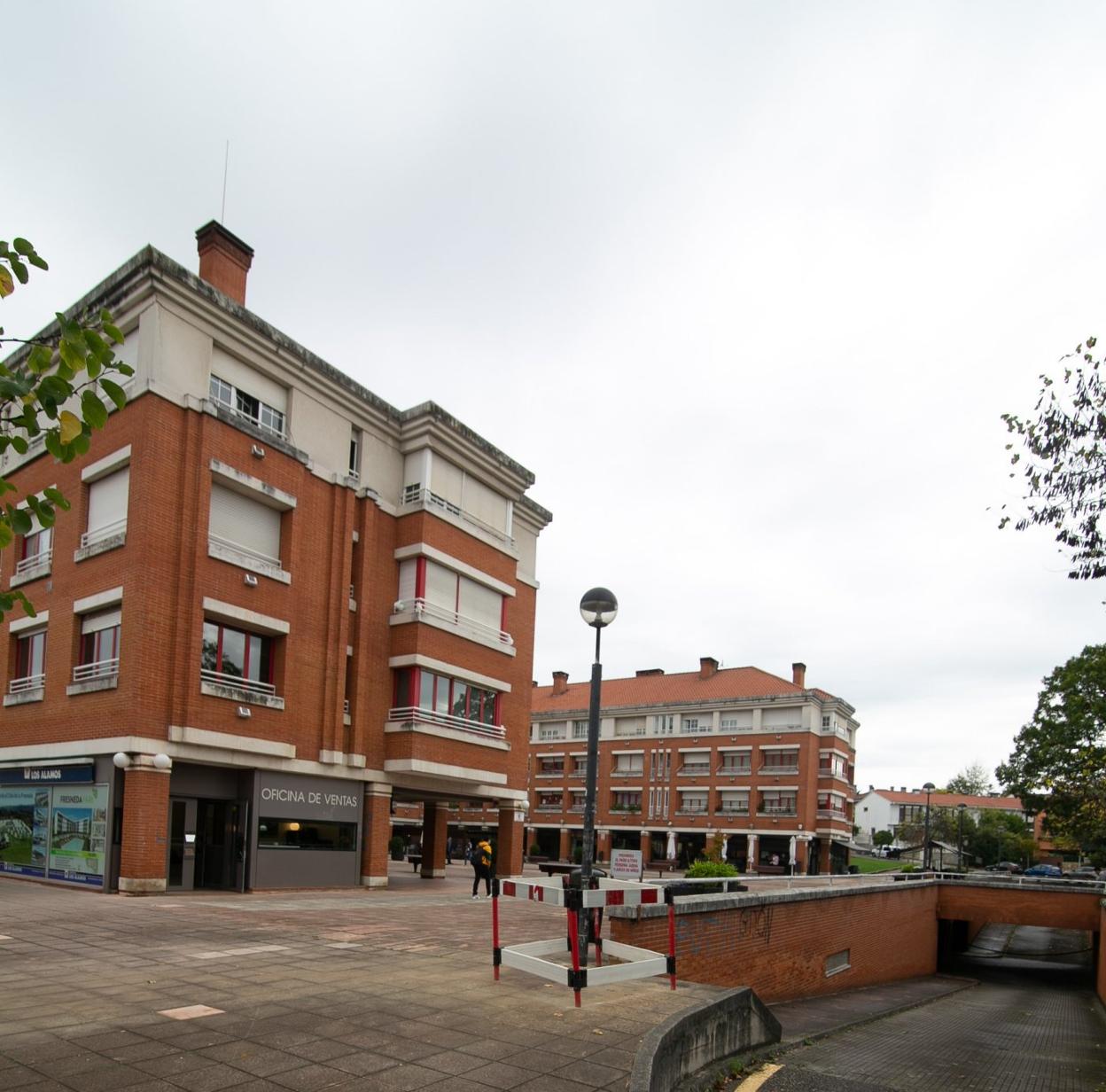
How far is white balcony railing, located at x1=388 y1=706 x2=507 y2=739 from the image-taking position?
87.7 feet

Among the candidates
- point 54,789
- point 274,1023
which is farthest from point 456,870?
point 274,1023

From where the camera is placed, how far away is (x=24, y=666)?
956 inches

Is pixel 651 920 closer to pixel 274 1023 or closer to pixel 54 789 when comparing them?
pixel 274 1023

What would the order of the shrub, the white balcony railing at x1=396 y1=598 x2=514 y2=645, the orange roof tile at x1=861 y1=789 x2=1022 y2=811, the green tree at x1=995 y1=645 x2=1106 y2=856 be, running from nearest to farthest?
the shrub < the white balcony railing at x1=396 y1=598 x2=514 y2=645 < the green tree at x1=995 y1=645 x2=1106 y2=856 < the orange roof tile at x1=861 y1=789 x2=1022 y2=811

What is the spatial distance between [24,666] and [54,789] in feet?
13.9

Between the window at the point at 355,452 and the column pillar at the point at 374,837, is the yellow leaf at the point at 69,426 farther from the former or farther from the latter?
the column pillar at the point at 374,837

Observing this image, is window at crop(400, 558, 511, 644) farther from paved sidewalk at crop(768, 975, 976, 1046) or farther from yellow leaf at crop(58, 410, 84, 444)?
yellow leaf at crop(58, 410, 84, 444)

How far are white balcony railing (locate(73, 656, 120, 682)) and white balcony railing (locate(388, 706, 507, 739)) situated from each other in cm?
832

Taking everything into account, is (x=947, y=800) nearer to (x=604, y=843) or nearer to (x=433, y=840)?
(x=604, y=843)

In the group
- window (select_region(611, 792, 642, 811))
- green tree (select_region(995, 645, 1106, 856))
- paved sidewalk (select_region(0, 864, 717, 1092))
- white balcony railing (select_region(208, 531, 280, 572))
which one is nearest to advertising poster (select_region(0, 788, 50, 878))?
white balcony railing (select_region(208, 531, 280, 572))

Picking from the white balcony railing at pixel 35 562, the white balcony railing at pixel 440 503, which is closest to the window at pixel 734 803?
the white balcony railing at pixel 440 503

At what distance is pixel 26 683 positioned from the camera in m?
23.8

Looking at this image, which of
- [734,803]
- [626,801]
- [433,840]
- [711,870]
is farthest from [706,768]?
[711,870]

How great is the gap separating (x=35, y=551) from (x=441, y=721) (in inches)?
484
